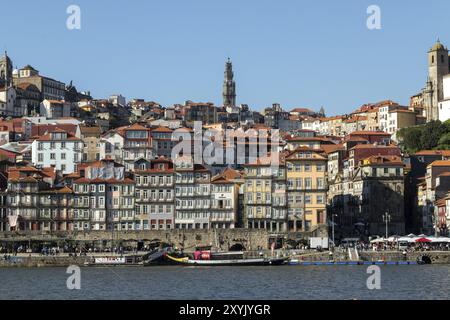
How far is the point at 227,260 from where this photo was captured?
249 ft

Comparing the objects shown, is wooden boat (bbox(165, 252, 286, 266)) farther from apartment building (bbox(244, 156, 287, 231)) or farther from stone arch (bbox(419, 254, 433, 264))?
stone arch (bbox(419, 254, 433, 264))

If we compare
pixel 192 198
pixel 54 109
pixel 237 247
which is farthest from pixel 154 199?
pixel 54 109

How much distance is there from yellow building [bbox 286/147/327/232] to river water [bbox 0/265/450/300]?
16.0 meters

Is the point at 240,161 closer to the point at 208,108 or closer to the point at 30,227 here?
the point at 30,227

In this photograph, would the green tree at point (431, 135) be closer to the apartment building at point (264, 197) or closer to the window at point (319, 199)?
the window at point (319, 199)

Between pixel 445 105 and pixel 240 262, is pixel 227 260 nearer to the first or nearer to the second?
pixel 240 262

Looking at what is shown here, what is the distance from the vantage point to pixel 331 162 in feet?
385

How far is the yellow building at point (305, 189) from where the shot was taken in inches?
3423

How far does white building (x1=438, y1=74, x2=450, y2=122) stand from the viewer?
15200cm

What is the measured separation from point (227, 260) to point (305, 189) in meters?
14.7

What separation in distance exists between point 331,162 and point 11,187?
4452cm
